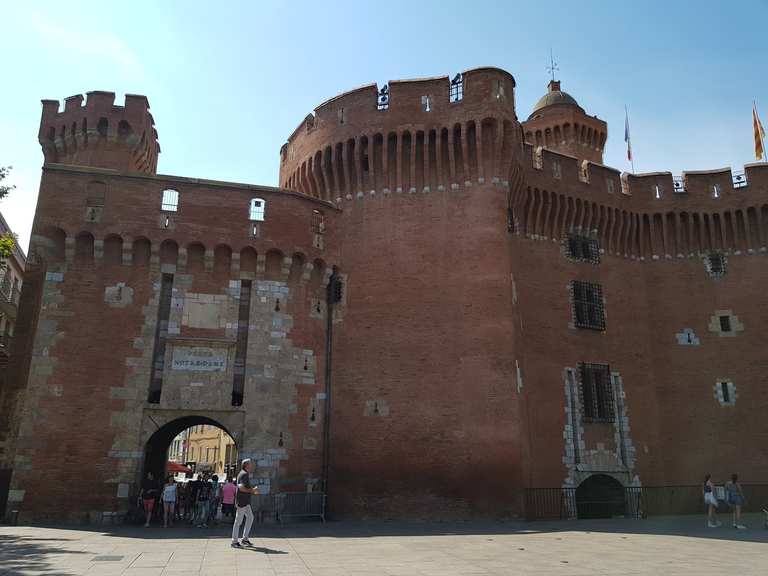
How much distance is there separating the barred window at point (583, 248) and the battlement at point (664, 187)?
1.90 meters

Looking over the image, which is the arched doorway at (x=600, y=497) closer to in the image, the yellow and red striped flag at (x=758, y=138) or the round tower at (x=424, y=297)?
the round tower at (x=424, y=297)

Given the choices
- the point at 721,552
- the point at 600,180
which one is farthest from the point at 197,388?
the point at 600,180

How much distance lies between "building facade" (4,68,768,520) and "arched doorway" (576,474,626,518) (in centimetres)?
32

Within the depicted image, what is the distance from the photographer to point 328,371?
22.7 m

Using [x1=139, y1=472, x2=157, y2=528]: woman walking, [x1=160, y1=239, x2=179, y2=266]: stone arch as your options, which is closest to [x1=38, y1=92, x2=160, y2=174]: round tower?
[x1=160, y1=239, x2=179, y2=266]: stone arch

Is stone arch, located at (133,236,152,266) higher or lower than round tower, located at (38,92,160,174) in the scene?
lower

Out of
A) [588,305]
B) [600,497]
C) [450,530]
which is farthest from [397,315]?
[600,497]

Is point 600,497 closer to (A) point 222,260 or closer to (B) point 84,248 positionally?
(A) point 222,260

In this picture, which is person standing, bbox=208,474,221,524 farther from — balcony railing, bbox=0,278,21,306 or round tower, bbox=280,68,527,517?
balcony railing, bbox=0,278,21,306

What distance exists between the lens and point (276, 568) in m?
10.6

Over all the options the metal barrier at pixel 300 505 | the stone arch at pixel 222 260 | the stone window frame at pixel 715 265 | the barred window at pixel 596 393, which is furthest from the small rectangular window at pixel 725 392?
the stone arch at pixel 222 260

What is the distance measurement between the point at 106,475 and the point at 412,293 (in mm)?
11753

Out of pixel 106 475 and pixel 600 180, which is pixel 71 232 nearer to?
pixel 106 475

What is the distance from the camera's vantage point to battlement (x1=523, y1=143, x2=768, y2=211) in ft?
92.5
